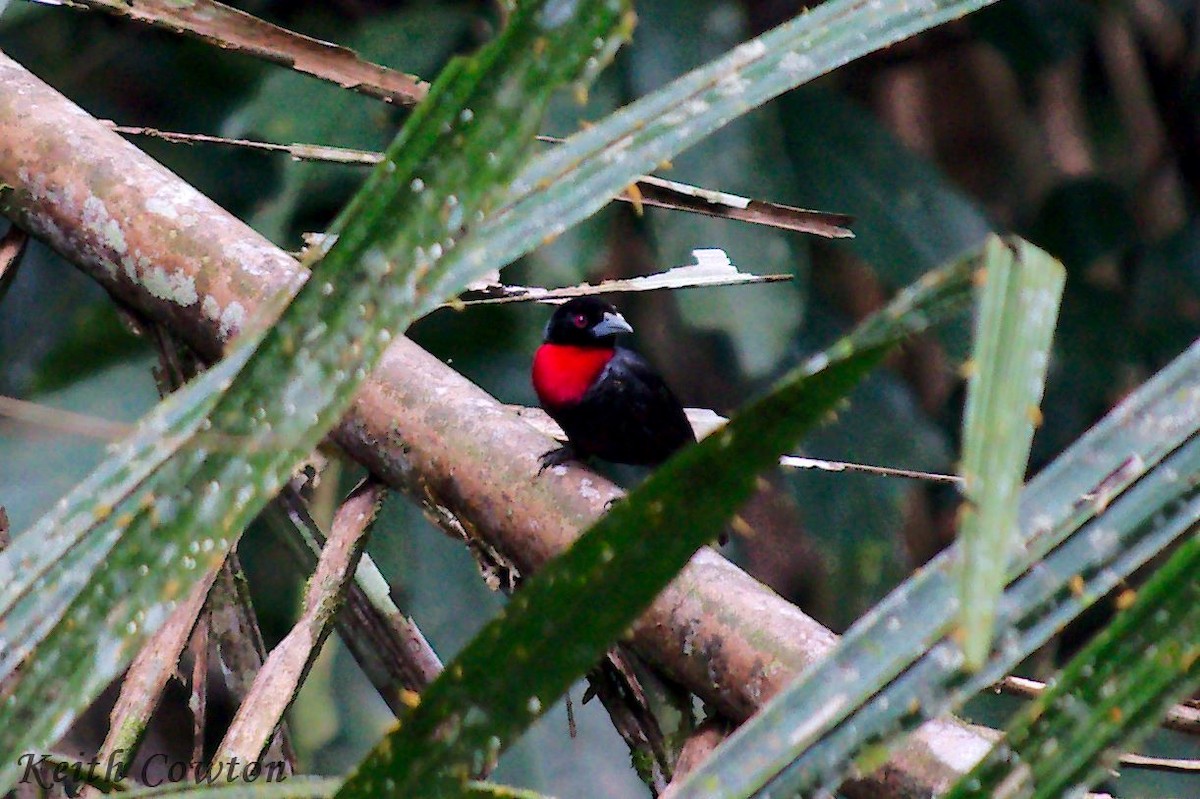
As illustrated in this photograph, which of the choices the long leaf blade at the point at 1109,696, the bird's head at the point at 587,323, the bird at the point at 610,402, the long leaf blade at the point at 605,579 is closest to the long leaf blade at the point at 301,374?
the long leaf blade at the point at 605,579

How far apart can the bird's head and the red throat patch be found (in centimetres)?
5

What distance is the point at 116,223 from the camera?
63.1 inches

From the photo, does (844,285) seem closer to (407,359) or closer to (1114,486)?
(407,359)

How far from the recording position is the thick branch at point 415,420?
1.04 metres

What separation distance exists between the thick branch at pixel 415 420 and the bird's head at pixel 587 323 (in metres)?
1.25

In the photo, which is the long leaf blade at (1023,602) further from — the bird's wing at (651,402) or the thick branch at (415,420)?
the bird's wing at (651,402)

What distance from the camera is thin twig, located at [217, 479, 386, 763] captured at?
0.98m

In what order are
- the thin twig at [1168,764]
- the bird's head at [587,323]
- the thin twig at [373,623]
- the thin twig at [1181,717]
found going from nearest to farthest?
the thin twig at [1168,764]
the thin twig at [1181,717]
the thin twig at [373,623]
the bird's head at [587,323]

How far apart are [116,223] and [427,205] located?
1237 mm

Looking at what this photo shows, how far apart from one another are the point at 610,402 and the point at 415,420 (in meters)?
1.33

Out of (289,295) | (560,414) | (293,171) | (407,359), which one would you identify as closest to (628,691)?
(407,359)

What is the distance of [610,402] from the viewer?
2.71m

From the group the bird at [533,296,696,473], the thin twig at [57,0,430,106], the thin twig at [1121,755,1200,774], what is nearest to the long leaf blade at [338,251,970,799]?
the thin twig at [1121,755,1200,774]

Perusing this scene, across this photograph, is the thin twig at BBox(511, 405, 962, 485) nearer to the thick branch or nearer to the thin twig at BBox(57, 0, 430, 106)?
the thick branch
